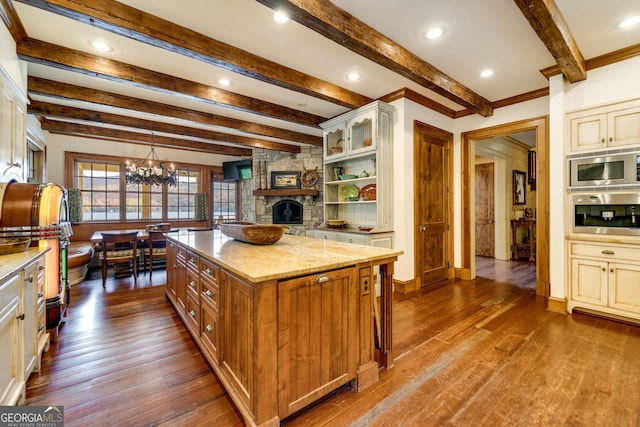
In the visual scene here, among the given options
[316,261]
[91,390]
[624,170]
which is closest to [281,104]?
[316,261]

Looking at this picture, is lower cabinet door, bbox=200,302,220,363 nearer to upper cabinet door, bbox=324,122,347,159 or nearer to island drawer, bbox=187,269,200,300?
island drawer, bbox=187,269,200,300

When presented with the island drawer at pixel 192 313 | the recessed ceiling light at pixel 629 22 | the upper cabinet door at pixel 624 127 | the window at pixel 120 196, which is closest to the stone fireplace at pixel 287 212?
the window at pixel 120 196

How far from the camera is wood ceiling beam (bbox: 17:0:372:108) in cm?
200

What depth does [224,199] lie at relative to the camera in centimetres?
769

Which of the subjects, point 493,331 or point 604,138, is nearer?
point 493,331

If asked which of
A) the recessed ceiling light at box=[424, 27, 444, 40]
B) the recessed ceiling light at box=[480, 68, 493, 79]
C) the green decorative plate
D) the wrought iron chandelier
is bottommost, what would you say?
the green decorative plate

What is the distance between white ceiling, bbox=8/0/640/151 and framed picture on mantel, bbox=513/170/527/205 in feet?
10.5

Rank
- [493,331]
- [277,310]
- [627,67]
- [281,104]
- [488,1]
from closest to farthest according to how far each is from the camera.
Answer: [277,310]
[488,1]
[493,331]
[627,67]
[281,104]

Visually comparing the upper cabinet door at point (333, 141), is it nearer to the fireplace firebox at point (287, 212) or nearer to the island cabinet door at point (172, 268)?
the fireplace firebox at point (287, 212)

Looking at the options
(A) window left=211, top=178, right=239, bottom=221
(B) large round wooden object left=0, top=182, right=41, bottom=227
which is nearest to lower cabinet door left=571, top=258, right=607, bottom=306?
(B) large round wooden object left=0, top=182, right=41, bottom=227

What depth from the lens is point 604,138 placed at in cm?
285

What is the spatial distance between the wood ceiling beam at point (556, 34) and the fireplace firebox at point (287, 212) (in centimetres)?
514

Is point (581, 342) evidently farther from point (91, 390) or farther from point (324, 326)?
point (91, 390)

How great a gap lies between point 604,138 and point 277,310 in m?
3.72
